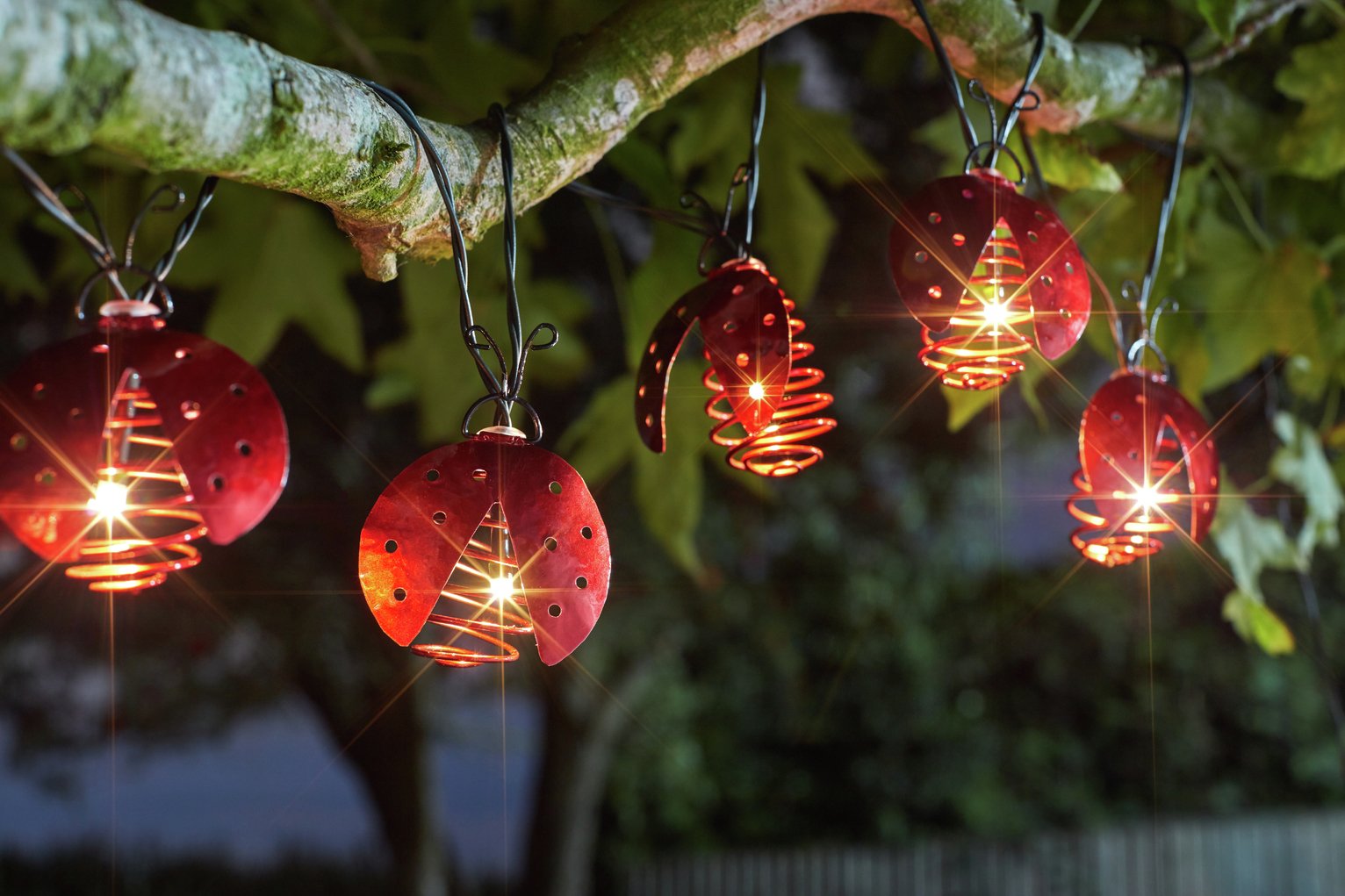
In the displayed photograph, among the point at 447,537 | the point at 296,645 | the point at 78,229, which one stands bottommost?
the point at 447,537

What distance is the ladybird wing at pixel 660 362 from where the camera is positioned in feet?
2.49

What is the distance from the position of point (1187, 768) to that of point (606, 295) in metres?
3.55

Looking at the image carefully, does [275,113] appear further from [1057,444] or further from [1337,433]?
[1057,444]

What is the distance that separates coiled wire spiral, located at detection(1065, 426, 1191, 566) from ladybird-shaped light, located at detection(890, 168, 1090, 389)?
16cm

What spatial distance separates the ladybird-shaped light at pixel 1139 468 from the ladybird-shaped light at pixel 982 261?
0.15 metres

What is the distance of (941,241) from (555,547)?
1.04ft

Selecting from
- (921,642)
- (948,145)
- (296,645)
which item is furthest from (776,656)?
(948,145)

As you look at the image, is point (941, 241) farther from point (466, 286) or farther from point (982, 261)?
point (466, 286)

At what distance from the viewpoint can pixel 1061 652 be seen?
15.7 feet

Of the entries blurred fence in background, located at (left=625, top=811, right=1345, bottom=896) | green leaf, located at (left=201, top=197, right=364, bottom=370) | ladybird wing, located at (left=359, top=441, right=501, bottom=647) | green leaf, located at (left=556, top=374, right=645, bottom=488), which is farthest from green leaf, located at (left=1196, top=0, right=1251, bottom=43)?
blurred fence in background, located at (left=625, top=811, right=1345, bottom=896)

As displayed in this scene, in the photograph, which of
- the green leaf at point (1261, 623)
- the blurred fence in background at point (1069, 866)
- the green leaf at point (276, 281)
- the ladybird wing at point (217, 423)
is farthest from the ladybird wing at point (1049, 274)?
the blurred fence in background at point (1069, 866)

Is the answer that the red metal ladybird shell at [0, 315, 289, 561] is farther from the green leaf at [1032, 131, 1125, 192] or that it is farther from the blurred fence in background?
the blurred fence in background

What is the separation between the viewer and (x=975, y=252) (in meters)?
0.72

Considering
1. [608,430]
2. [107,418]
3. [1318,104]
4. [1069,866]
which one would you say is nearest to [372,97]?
[107,418]
